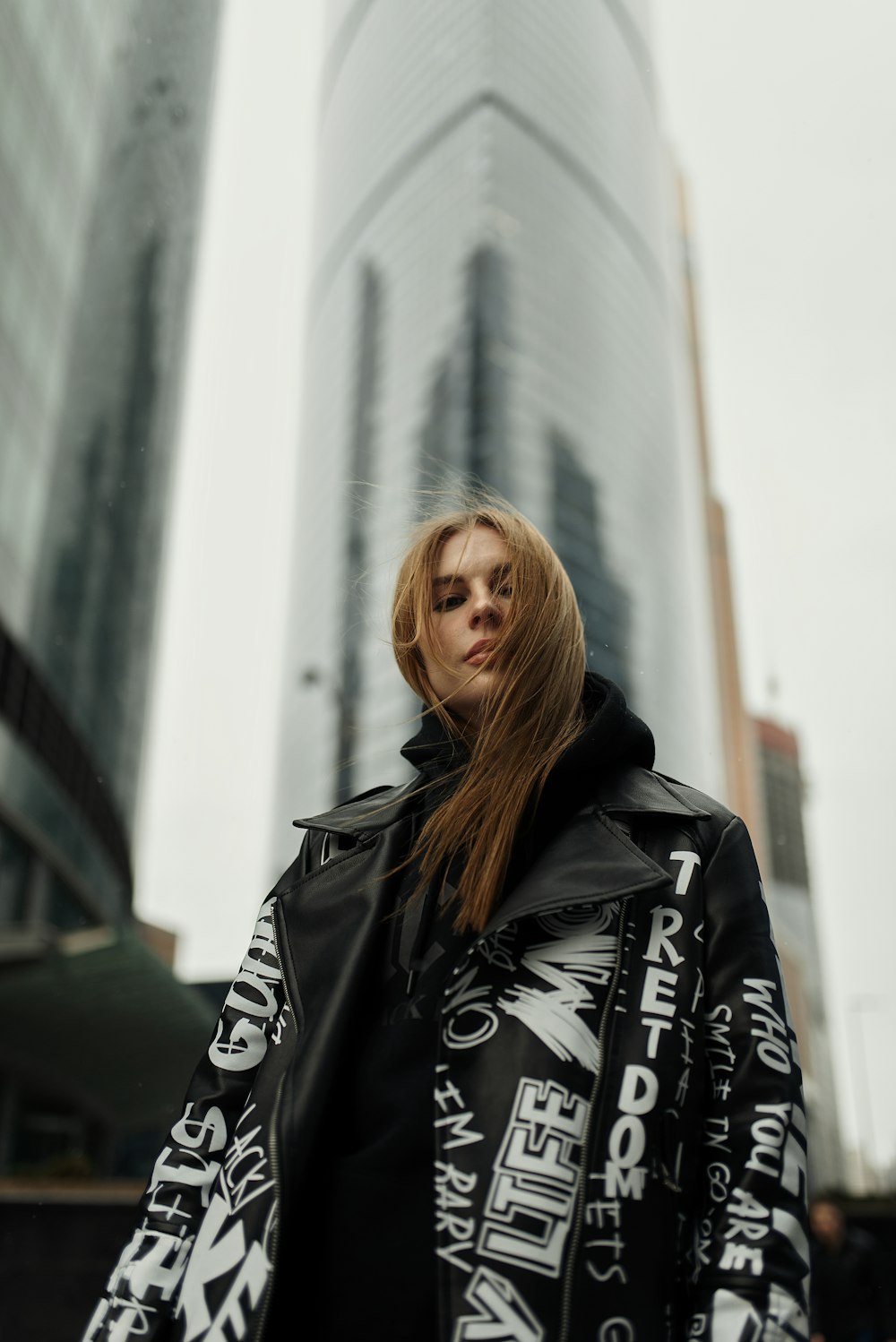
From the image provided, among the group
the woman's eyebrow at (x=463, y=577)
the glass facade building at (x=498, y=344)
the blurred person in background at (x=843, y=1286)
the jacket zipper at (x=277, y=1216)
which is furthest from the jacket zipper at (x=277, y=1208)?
the blurred person in background at (x=843, y=1286)

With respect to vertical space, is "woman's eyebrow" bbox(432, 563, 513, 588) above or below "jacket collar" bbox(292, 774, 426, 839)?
above

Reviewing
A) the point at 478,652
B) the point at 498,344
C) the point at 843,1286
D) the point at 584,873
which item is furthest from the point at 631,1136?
the point at 498,344

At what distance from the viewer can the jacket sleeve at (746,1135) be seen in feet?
3.50

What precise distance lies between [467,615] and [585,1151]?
0.79 meters

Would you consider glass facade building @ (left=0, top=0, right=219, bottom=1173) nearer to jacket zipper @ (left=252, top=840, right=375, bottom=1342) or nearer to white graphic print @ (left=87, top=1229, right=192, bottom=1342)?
white graphic print @ (left=87, top=1229, right=192, bottom=1342)

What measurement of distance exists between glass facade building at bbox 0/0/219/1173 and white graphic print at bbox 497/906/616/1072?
12.6 meters

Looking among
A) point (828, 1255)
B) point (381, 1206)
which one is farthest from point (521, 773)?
point (828, 1255)

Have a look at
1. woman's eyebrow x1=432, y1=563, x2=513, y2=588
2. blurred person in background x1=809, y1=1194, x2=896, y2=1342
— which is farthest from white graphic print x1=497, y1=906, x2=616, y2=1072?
blurred person in background x1=809, y1=1194, x2=896, y2=1342

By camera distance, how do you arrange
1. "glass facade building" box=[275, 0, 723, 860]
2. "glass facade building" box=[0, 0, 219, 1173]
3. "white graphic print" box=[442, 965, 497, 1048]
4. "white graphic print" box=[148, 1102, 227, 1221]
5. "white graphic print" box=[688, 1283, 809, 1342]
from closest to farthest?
"white graphic print" box=[688, 1283, 809, 1342]
"white graphic print" box=[442, 965, 497, 1048]
"white graphic print" box=[148, 1102, 227, 1221]
"glass facade building" box=[275, 0, 723, 860]
"glass facade building" box=[0, 0, 219, 1173]

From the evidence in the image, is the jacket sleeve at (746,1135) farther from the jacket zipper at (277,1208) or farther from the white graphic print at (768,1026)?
the jacket zipper at (277,1208)

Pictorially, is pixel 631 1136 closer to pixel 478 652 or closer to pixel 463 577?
pixel 478 652

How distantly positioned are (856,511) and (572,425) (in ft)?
105

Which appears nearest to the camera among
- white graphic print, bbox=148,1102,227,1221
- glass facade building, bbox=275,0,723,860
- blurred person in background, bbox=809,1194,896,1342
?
white graphic print, bbox=148,1102,227,1221

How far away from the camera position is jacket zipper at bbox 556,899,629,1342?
1081 mm
